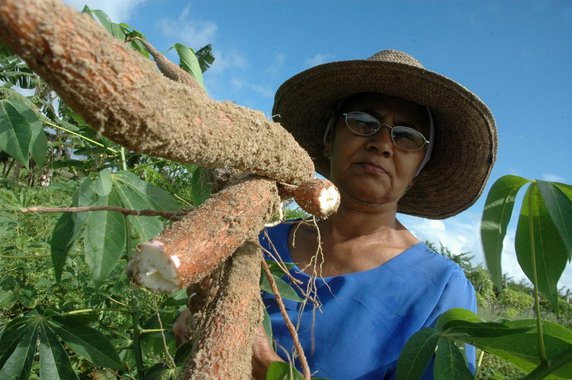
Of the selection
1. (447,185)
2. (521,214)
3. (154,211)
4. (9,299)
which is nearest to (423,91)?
(447,185)

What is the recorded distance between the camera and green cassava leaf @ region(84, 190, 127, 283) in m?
1.05

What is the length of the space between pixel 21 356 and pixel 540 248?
1.29m

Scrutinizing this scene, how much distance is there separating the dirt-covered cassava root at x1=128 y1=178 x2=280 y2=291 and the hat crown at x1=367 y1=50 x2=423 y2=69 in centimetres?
96

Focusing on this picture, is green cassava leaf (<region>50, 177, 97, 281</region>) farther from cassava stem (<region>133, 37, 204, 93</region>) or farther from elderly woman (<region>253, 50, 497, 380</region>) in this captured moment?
elderly woman (<region>253, 50, 497, 380</region>)

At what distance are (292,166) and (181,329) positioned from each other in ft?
2.18

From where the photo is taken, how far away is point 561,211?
0.97m

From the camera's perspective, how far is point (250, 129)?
0.94 metres

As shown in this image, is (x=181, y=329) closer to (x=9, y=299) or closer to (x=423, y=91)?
(x=9, y=299)

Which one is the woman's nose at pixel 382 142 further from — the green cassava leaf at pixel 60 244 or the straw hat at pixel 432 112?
the green cassava leaf at pixel 60 244

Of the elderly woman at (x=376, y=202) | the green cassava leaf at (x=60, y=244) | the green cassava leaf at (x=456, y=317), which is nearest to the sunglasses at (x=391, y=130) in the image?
the elderly woman at (x=376, y=202)

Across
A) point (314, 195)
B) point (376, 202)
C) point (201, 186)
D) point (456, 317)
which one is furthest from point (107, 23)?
point (456, 317)

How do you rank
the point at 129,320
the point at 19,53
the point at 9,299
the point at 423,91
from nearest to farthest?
the point at 19,53
the point at 423,91
the point at 9,299
the point at 129,320

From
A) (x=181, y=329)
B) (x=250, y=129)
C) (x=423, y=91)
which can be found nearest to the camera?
(x=250, y=129)

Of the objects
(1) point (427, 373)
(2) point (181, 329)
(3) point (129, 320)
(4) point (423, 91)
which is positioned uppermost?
(4) point (423, 91)
